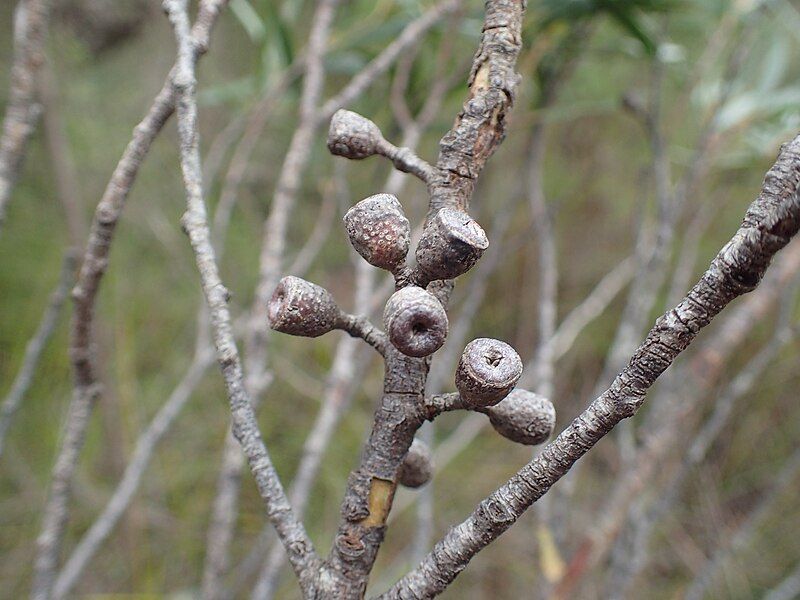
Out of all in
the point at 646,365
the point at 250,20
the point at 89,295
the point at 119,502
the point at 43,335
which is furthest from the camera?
the point at 250,20

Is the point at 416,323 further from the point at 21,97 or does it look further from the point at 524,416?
the point at 21,97

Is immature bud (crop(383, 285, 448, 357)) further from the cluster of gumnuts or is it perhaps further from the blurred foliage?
the blurred foliage

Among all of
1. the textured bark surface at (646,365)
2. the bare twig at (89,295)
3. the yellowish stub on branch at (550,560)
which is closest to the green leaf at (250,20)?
the bare twig at (89,295)

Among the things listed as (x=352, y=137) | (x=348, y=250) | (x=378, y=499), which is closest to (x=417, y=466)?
(x=378, y=499)

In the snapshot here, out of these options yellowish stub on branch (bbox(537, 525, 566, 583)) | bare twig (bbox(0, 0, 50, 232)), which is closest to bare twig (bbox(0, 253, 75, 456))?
bare twig (bbox(0, 0, 50, 232))

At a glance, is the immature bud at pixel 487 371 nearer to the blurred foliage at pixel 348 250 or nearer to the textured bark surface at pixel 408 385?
the textured bark surface at pixel 408 385

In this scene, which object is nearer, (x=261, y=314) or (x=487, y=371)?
(x=487, y=371)
